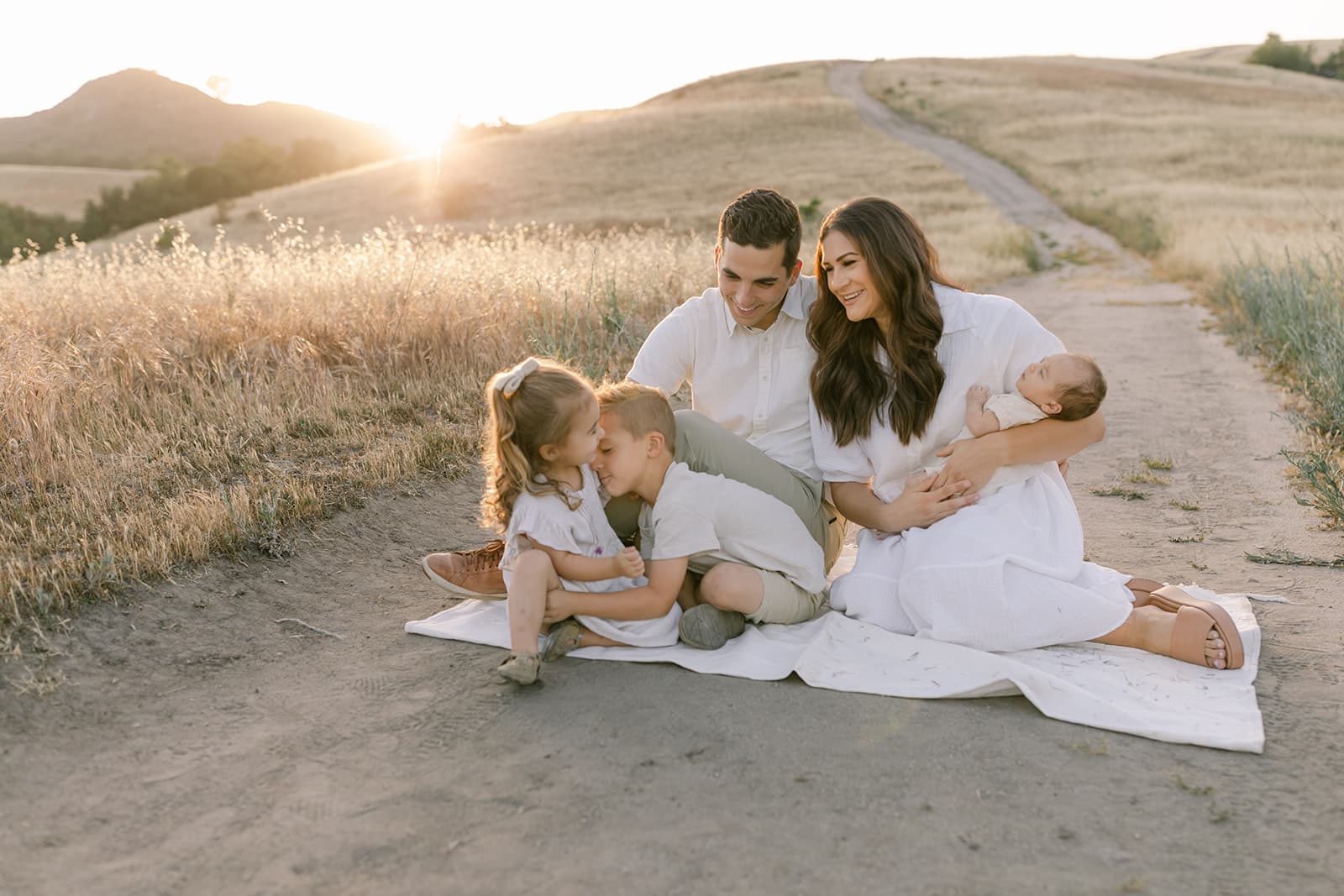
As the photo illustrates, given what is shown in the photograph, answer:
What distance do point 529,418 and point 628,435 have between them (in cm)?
41

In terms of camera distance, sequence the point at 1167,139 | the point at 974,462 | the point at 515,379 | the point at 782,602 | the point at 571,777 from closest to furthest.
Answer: the point at 571,777 < the point at 515,379 < the point at 974,462 < the point at 782,602 < the point at 1167,139

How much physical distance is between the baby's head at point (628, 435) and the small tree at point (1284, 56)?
316 feet

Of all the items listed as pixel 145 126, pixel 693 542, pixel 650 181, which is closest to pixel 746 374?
pixel 693 542

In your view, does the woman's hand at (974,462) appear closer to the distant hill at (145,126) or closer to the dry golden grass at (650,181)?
the dry golden grass at (650,181)

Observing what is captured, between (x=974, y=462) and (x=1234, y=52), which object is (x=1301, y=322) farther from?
(x=1234, y=52)

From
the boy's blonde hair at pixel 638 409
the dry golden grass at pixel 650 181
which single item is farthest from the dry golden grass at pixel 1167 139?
the boy's blonde hair at pixel 638 409

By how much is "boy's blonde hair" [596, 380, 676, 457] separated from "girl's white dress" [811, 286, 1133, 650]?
2.40ft

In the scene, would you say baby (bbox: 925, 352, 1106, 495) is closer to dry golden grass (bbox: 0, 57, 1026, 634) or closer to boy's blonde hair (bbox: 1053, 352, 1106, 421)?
boy's blonde hair (bbox: 1053, 352, 1106, 421)

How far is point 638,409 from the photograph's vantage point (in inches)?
159

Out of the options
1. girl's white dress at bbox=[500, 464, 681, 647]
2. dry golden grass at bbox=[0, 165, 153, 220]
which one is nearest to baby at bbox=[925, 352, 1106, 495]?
girl's white dress at bbox=[500, 464, 681, 647]

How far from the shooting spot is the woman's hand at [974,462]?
13.5ft

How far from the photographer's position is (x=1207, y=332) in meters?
12.9

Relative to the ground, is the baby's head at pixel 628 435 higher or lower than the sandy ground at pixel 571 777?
higher

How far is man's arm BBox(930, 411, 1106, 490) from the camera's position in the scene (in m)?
4.12
